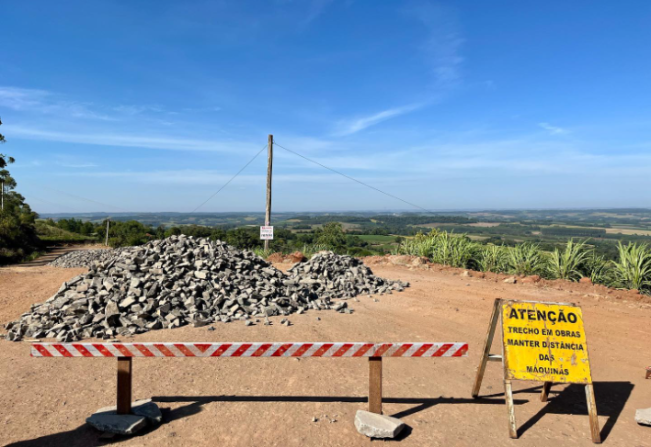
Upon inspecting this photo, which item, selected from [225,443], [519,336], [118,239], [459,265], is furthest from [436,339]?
[118,239]

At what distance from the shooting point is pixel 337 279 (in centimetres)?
1341

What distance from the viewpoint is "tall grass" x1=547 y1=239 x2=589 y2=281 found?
14156 millimetres

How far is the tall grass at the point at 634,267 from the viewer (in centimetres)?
1256

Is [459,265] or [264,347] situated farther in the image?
[459,265]

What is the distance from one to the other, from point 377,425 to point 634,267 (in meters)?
13.0

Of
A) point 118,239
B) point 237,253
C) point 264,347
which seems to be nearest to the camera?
point 264,347

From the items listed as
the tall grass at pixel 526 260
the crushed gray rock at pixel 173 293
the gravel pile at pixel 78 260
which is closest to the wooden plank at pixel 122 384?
the crushed gray rock at pixel 173 293

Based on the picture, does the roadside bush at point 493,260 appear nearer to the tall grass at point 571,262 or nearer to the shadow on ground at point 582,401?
the tall grass at point 571,262

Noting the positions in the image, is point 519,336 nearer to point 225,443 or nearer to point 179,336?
point 225,443

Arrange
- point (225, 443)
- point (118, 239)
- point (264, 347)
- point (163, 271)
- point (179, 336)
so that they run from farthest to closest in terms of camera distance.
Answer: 1. point (118, 239)
2. point (163, 271)
3. point (179, 336)
4. point (264, 347)
5. point (225, 443)

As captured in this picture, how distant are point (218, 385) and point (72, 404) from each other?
1.98 m

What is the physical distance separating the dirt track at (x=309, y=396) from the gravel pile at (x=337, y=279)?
129 inches

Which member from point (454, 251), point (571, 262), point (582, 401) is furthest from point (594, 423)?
point (454, 251)

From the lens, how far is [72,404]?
17.1 feet
